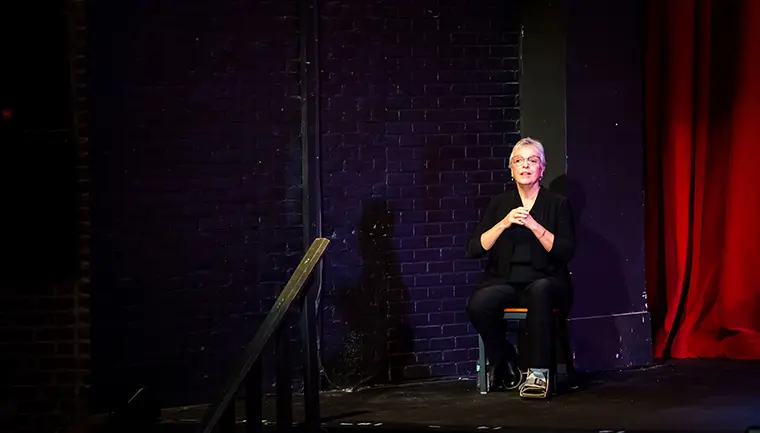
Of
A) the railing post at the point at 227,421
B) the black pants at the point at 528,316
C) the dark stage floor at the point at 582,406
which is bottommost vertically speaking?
the dark stage floor at the point at 582,406

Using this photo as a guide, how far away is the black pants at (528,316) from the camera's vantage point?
6.15 metres

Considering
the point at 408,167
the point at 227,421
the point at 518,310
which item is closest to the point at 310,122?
the point at 408,167

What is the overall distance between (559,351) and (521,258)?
600mm

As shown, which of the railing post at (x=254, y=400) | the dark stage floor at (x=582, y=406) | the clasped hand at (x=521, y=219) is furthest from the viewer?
the clasped hand at (x=521, y=219)

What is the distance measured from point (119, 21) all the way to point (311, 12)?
101 centimetres

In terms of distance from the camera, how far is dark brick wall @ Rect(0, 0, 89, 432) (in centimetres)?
579

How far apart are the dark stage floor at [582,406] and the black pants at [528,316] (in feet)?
0.78

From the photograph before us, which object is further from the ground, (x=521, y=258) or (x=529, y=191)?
(x=529, y=191)

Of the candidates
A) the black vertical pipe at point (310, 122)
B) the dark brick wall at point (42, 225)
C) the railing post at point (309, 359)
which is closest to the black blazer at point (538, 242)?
the black vertical pipe at point (310, 122)

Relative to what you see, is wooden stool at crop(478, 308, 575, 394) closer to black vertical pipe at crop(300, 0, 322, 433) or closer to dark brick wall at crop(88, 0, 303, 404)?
black vertical pipe at crop(300, 0, 322, 433)

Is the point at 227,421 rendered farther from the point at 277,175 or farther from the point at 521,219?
the point at 521,219

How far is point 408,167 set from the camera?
22.2 ft

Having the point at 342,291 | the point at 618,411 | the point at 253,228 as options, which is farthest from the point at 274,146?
the point at 618,411

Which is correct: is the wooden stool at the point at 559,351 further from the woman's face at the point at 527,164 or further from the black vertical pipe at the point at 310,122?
the black vertical pipe at the point at 310,122
